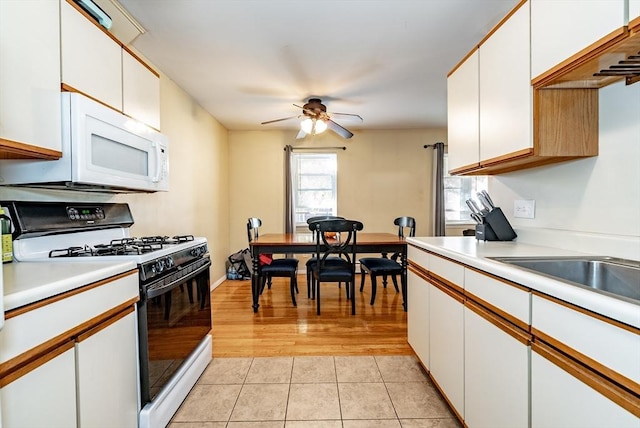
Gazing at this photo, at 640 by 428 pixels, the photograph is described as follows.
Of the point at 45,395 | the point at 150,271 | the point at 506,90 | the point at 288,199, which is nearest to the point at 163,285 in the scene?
the point at 150,271

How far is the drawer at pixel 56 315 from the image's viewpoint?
806 millimetres

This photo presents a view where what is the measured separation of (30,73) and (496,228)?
251 centimetres

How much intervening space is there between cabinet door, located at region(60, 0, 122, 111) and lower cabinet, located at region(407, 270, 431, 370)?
6.88ft

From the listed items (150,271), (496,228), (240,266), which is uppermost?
(496,228)

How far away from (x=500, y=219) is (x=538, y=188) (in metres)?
0.29

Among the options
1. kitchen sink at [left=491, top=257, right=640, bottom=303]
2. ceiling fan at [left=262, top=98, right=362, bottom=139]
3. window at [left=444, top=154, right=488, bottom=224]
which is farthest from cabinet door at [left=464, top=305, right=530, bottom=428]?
window at [left=444, top=154, right=488, bottom=224]

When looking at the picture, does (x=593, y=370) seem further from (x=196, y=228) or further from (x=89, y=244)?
(x=196, y=228)

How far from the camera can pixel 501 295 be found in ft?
3.77

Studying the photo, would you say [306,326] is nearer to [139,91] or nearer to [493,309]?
[493,309]

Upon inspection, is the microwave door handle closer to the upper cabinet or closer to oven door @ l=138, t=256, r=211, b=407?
oven door @ l=138, t=256, r=211, b=407

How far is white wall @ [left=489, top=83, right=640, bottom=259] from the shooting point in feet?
4.30

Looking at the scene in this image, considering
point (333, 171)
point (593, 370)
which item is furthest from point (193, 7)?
point (333, 171)

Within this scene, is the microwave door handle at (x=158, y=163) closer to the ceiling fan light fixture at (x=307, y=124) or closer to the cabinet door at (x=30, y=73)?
the cabinet door at (x=30, y=73)

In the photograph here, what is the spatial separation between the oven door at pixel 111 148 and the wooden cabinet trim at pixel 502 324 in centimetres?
180
